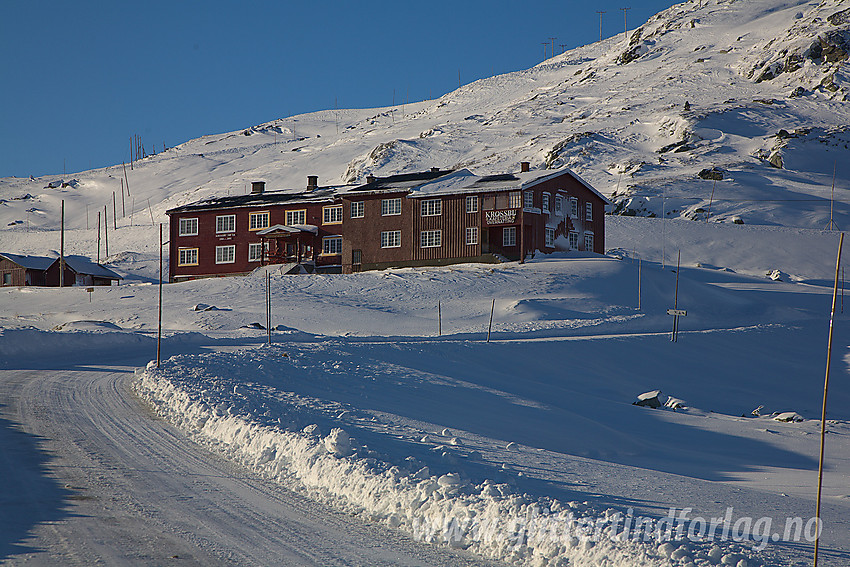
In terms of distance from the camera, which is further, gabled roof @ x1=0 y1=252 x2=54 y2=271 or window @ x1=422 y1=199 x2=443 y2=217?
gabled roof @ x1=0 y1=252 x2=54 y2=271

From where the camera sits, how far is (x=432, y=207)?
56094 mm

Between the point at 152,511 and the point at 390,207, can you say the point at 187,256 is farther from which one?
the point at 152,511

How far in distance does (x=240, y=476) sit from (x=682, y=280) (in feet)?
143

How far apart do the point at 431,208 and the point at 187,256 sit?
2252 cm

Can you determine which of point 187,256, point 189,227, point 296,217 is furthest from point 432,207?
point 187,256

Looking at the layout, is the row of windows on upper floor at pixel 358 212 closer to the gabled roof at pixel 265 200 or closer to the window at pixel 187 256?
the gabled roof at pixel 265 200

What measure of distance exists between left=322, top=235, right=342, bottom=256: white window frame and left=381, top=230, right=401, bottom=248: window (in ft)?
15.7

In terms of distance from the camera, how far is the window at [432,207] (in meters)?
55.8

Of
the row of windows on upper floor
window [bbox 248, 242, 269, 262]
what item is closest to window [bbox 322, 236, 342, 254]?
the row of windows on upper floor

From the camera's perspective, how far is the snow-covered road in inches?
296

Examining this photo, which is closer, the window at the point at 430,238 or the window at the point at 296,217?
the window at the point at 430,238

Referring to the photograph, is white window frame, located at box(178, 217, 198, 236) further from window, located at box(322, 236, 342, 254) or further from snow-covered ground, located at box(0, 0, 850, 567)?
window, located at box(322, 236, 342, 254)

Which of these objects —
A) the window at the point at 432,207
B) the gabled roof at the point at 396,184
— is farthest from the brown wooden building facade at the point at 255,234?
the window at the point at 432,207

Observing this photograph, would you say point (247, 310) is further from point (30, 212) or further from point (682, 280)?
point (30, 212)
